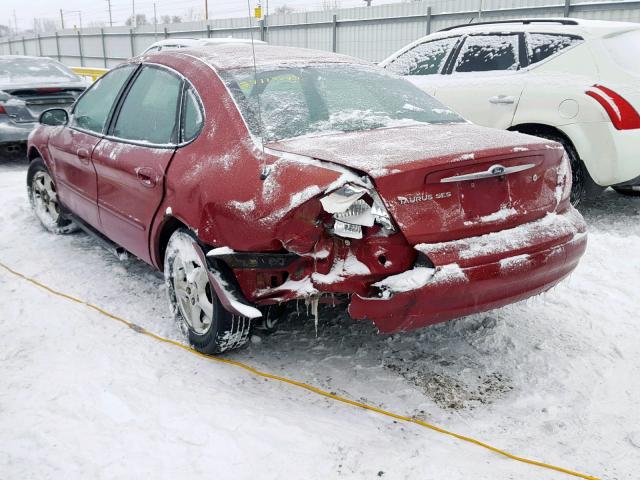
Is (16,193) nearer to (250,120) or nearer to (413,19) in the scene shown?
(250,120)

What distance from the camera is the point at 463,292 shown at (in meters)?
2.55

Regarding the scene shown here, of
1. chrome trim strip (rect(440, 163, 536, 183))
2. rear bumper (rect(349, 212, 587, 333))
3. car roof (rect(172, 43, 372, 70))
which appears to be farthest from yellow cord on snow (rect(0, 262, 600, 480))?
car roof (rect(172, 43, 372, 70))

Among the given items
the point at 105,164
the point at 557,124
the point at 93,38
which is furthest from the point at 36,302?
the point at 93,38

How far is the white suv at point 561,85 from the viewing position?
5.06m

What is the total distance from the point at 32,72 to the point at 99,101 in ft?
17.8

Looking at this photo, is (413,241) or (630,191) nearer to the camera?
(413,241)

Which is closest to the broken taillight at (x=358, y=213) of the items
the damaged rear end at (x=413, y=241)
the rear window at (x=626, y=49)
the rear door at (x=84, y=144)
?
the damaged rear end at (x=413, y=241)

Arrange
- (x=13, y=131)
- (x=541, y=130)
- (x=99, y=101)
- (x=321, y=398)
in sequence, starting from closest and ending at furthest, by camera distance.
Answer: (x=321, y=398) → (x=99, y=101) → (x=541, y=130) → (x=13, y=131)

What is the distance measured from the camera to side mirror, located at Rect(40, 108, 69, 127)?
15.1 feet

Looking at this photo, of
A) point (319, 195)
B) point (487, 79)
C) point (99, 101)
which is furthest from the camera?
point (487, 79)

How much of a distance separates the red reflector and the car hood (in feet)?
8.00

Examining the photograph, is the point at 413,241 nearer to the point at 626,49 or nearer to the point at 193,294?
the point at 193,294

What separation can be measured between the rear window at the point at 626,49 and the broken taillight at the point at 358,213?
3.84 meters

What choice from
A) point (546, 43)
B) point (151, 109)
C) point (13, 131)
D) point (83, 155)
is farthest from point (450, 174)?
point (13, 131)
